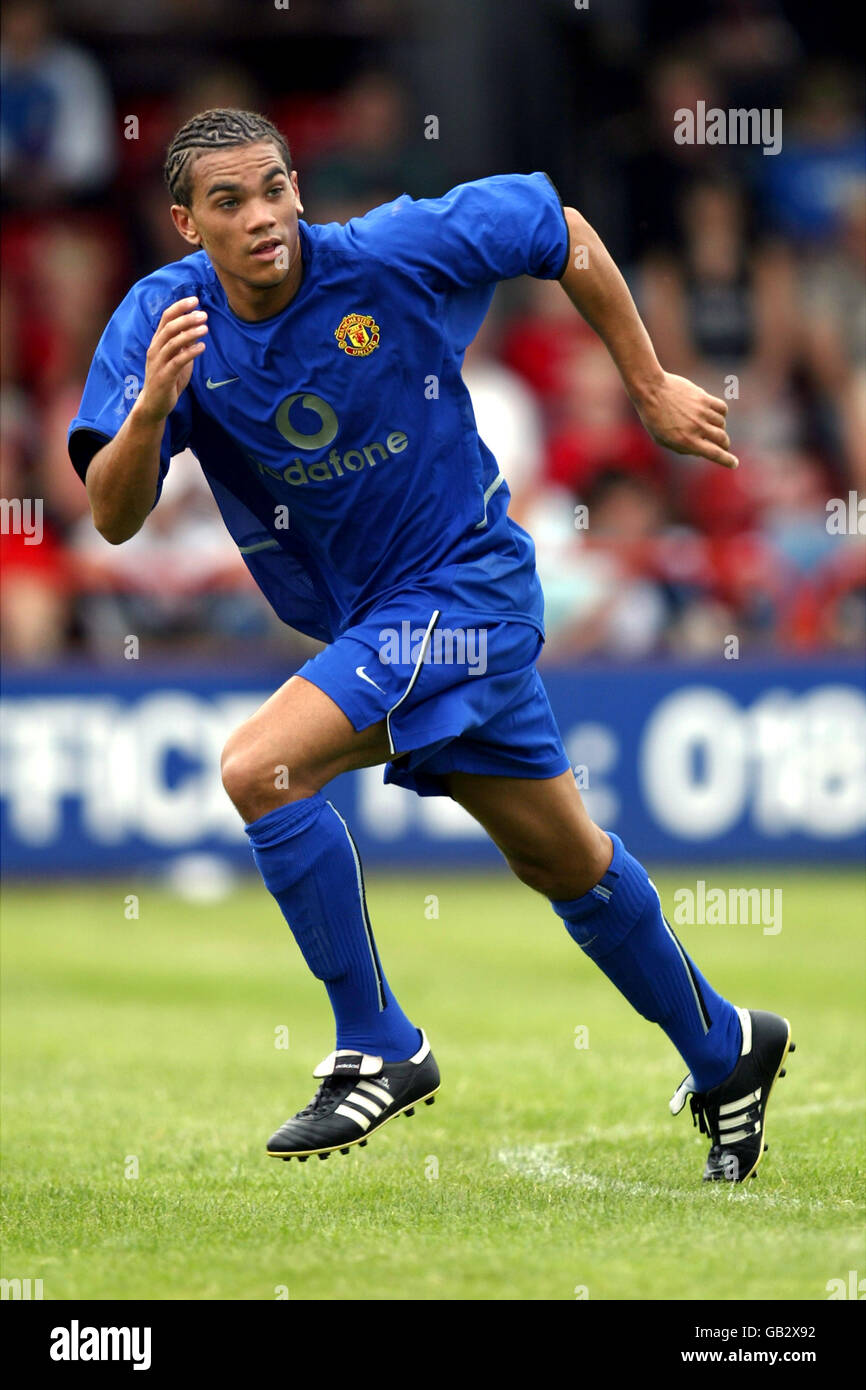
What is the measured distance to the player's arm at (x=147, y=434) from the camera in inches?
155

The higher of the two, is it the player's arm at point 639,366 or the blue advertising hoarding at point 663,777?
the player's arm at point 639,366

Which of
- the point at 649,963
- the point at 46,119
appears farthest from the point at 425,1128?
the point at 46,119

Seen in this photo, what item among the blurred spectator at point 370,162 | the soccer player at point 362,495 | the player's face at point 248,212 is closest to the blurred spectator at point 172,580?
the blurred spectator at point 370,162

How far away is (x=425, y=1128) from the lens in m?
5.43

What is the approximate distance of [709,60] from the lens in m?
14.4

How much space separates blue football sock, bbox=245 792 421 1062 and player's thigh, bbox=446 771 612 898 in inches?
12.9

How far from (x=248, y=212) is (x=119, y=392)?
1.54 ft

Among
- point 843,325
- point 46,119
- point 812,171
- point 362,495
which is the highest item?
point 46,119

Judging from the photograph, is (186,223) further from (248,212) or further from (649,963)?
(649,963)

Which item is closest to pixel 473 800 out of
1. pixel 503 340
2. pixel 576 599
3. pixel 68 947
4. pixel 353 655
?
pixel 353 655

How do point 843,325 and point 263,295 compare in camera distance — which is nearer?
point 263,295
